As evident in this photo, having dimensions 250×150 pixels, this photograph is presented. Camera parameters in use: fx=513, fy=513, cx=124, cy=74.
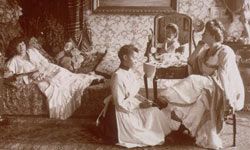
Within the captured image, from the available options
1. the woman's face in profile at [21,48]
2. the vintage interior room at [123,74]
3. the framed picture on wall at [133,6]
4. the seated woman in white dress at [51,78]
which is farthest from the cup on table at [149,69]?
the woman's face in profile at [21,48]

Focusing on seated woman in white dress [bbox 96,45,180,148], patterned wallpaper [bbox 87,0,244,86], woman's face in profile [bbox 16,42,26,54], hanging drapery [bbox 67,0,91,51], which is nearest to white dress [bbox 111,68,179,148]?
seated woman in white dress [bbox 96,45,180,148]

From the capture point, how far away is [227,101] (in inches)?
205

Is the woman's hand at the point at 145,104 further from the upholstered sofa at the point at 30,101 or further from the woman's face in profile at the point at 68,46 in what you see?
the woman's face in profile at the point at 68,46

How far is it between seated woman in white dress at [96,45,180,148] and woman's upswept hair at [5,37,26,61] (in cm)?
167

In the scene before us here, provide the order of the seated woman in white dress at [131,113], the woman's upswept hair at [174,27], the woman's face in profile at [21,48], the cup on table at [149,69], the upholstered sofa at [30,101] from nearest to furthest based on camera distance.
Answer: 1. the seated woman in white dress at [131,113]
2. the cup on table at [149,69]
3. the upholstered sofa at [30,101]
4. the woman's face in profile at [21,48]
5. the woman's upswept hair at [174,27]

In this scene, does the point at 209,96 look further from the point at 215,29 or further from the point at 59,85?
the point at 59,85

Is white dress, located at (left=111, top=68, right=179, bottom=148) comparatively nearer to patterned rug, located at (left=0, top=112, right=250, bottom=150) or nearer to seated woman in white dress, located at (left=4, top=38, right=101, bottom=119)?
patterned rug, located at (left=0, top=112, right=250, bottom=150)

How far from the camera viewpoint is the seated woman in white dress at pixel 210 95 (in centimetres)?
523

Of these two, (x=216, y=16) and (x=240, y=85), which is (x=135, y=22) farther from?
(x=240, y=85)

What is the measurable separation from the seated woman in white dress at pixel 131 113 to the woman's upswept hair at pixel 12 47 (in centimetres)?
167

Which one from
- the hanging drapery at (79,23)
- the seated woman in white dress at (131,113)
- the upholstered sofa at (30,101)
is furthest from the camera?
the hanging drapery at (79,23)

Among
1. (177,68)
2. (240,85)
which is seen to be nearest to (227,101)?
(240,85)

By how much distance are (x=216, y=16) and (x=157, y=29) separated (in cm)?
77

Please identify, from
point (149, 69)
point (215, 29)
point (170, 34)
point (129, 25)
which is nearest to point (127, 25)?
point (129, 25)
